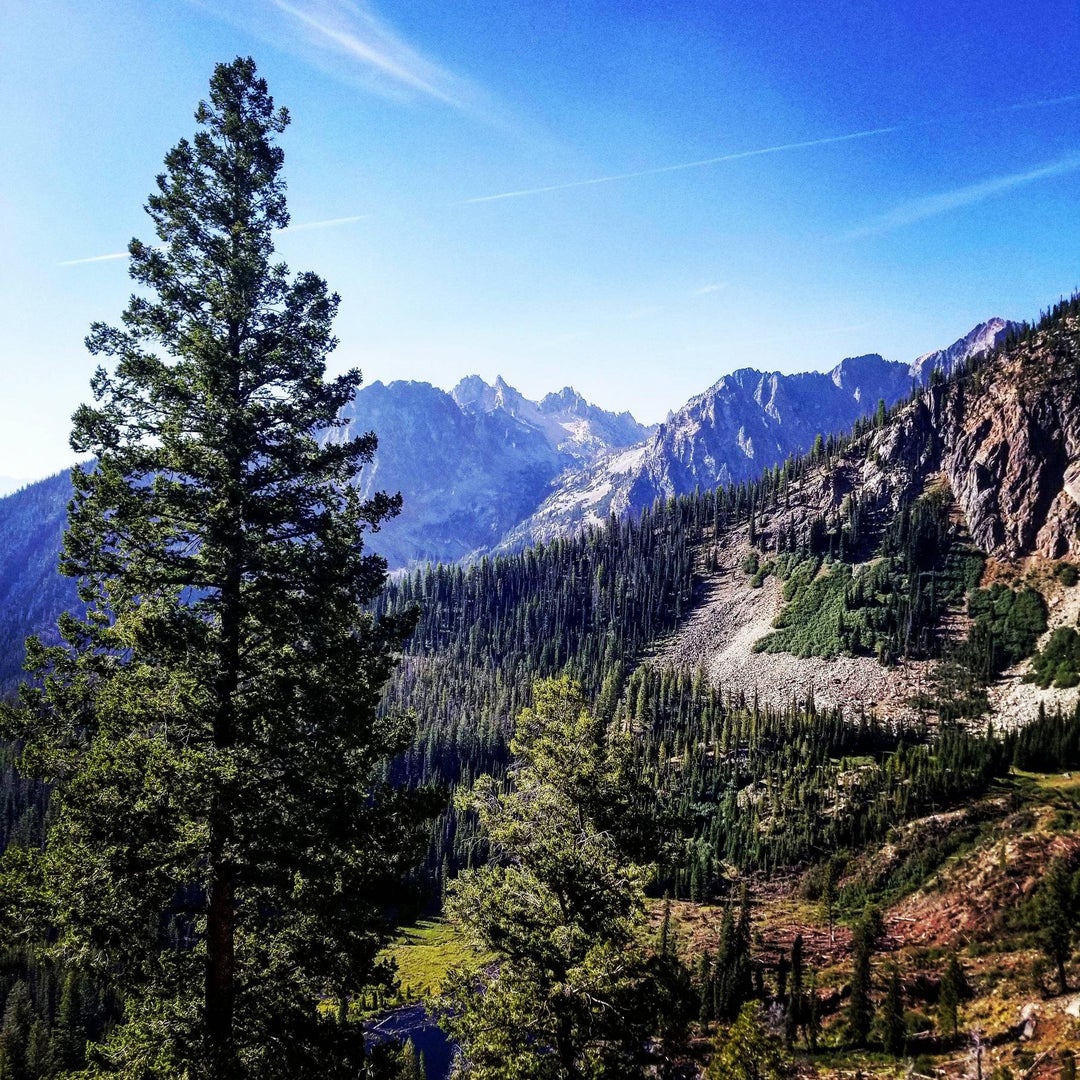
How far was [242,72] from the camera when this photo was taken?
47.5 ft

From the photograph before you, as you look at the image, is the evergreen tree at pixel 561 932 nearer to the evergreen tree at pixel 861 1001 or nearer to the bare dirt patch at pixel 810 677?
the evergreen tree at pixel 861 1001

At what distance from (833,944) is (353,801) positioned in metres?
97.1

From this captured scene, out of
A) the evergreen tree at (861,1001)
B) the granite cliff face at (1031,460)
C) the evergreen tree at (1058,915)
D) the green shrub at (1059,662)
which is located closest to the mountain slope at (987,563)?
the granite cliff face at (1031,460)

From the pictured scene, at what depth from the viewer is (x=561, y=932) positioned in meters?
19.0

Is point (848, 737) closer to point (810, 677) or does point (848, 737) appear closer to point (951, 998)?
point (810, 677)

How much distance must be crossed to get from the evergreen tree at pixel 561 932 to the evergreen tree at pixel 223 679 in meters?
6.30

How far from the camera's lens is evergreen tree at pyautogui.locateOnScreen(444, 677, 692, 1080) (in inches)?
735

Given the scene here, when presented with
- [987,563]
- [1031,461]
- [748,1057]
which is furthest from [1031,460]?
[748,1057]

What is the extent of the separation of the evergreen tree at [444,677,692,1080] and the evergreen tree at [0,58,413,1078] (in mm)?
6296

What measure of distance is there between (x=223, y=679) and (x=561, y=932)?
12.4 m

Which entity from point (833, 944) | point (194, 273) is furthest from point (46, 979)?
point (194, 273)

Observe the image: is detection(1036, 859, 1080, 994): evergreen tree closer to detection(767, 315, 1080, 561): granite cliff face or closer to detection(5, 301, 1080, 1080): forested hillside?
detection(5, 301, 1080, 1080): forested hillside

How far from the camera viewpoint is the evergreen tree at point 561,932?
18672 millimetres

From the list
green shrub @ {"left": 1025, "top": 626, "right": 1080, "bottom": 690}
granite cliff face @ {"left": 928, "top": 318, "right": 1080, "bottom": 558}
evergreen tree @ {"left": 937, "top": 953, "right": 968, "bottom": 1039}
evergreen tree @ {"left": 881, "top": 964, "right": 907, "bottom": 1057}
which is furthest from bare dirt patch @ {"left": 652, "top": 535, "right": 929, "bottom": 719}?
evergreen tree @ {"left": 881, "top": 964, "right": 907, "bottom": 1057}
